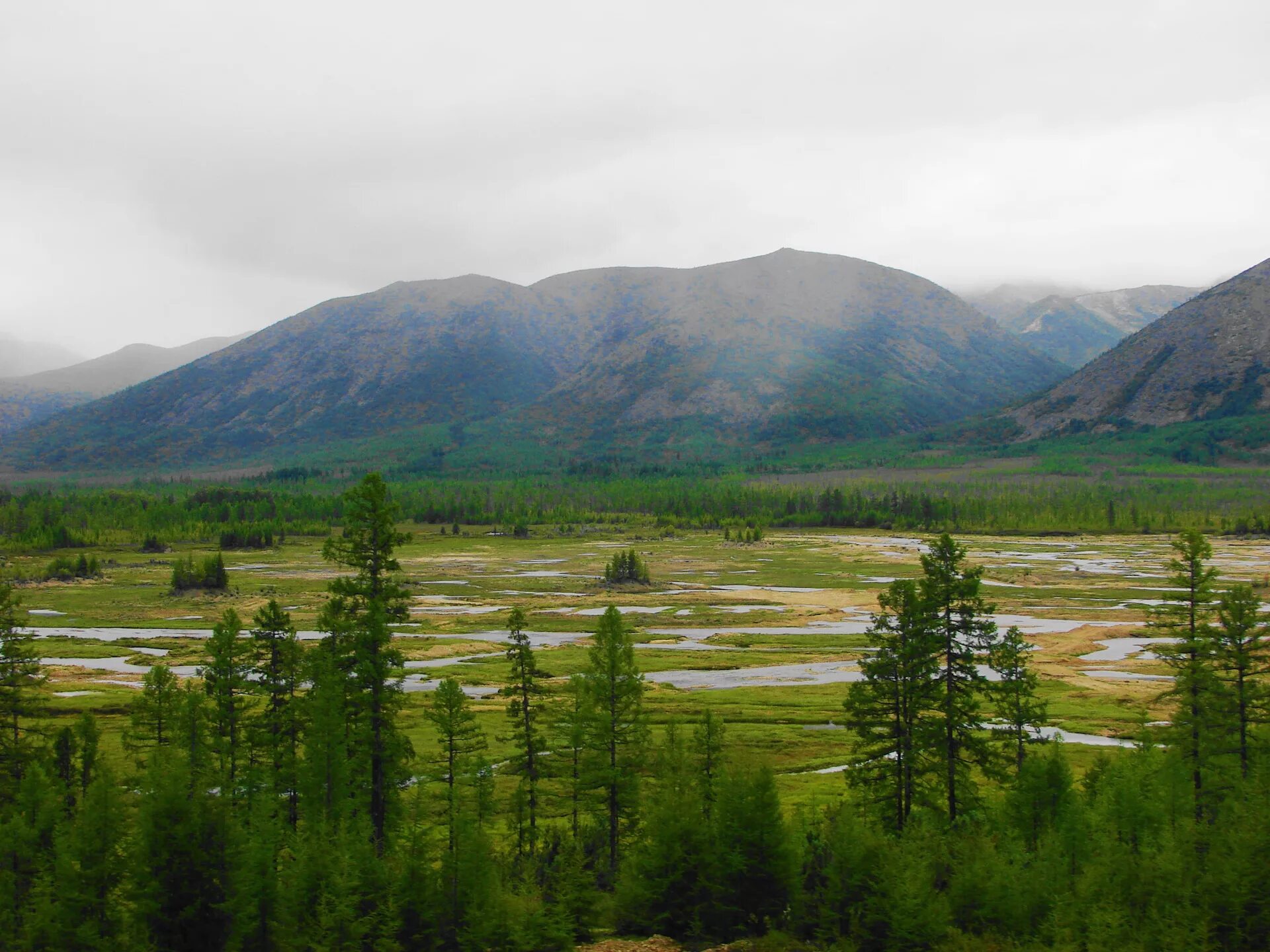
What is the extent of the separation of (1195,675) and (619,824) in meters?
21.7

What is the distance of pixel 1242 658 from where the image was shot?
32344mm

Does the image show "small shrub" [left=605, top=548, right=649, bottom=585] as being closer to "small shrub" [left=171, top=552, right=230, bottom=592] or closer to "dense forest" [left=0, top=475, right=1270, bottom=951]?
"small shrub" [left=171, top=552, right=230, bottom=592]

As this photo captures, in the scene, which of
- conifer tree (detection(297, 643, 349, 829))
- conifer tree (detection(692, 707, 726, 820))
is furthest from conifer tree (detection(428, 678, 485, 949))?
conifer tree (detection(692, 707, 726, 820))

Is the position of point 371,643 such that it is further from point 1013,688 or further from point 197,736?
point 1013,688

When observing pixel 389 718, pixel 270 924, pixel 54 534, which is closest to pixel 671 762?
pixel 389 718

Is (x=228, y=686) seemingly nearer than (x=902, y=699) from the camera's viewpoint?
No

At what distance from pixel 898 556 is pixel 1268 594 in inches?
2563

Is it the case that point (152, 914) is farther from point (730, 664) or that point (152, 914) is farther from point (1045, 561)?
point (1045, 561)

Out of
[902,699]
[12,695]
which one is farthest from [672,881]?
[12,695]

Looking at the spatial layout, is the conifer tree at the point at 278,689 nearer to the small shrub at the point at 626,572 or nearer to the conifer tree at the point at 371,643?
the conifer tree at the point at 371,643

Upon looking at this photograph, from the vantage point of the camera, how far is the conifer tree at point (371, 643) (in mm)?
33469

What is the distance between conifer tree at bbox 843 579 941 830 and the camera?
32281 mm

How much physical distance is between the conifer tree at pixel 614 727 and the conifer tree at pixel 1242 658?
2070 cm

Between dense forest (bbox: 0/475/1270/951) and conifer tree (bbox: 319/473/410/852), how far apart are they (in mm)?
122
